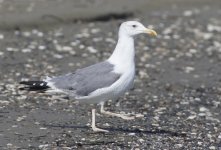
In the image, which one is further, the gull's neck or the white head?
the white head

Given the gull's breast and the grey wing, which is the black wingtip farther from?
the gull's breast

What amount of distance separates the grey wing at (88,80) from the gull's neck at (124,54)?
11 centimetres

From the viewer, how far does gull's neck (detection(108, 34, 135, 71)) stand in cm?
940

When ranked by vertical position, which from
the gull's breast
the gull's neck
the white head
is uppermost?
the white head

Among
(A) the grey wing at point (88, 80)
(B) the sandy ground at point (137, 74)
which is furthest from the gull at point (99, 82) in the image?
(B) the sandy ground at point (137, 74)

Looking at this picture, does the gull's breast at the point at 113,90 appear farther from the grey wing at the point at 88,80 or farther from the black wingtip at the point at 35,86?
the black wingtip at the point at 35,86

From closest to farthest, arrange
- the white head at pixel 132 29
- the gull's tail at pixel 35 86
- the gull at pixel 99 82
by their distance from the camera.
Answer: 1. the gull's tail at pixel 35 86
2. the gull at pixel 99 82
3. the white head at pixel 132 29

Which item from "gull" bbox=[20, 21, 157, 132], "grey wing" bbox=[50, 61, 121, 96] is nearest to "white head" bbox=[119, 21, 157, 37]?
Result: "gull" bbox=[20, 21, 157, 132]

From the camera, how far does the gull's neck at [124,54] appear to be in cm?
940

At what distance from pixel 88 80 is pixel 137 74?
4.15 m

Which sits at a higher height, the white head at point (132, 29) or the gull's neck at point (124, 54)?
the white head at point (132, 29)

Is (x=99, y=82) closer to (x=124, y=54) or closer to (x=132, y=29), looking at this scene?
(x=124, y=54)

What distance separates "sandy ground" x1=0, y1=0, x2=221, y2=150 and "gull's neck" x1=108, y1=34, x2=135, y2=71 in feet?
A: 3.14

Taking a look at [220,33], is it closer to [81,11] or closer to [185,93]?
[81,11]
